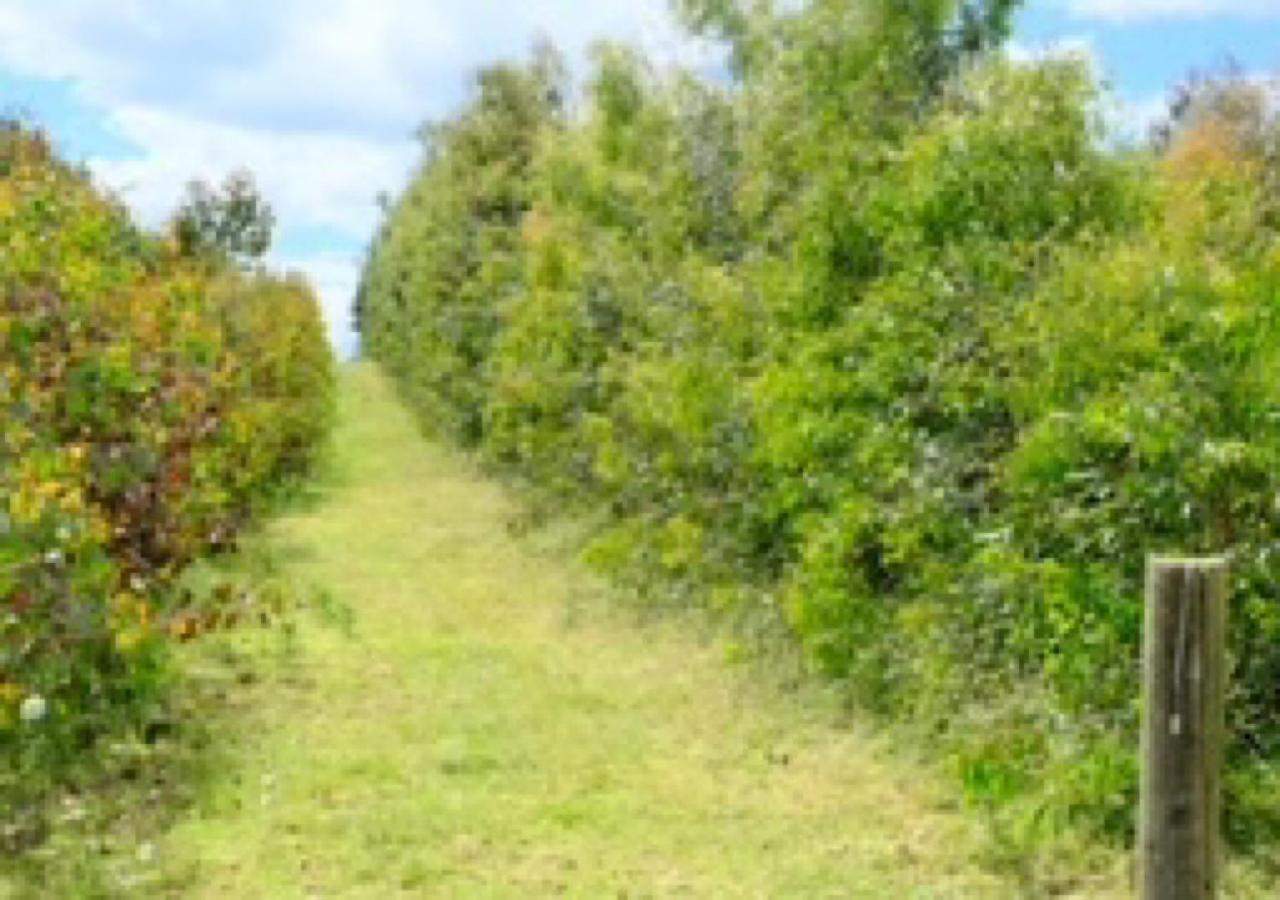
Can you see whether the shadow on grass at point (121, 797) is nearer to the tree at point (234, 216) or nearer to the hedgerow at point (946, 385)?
the hedgerow at point (946, 385)

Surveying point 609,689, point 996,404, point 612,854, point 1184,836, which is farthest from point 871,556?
point 1184,836

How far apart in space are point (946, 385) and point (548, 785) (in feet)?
7.44

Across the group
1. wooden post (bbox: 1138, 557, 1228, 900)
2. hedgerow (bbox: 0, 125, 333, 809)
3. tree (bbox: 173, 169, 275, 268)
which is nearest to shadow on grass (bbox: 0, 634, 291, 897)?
hedgerow (bbox: 0, 125, 333, 809)

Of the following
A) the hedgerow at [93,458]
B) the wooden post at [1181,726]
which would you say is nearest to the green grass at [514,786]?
the hedgerow at [93,458]

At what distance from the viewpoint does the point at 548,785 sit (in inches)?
270

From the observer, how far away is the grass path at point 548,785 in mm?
5766

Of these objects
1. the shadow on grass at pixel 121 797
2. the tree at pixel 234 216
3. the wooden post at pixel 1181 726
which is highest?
the tree at pixel 234 216

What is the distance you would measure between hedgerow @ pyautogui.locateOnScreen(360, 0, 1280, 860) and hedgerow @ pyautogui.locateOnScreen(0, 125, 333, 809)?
2.74 meters

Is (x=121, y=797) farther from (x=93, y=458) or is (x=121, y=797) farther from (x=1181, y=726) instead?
(x=1181, y=726)

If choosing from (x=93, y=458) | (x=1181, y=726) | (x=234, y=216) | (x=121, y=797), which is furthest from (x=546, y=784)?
(x=234, y=216)

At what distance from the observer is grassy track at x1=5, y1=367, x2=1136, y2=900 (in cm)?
576

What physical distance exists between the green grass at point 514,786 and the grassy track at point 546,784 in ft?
0.05

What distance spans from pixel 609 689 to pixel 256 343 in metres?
9.29

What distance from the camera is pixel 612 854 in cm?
598
